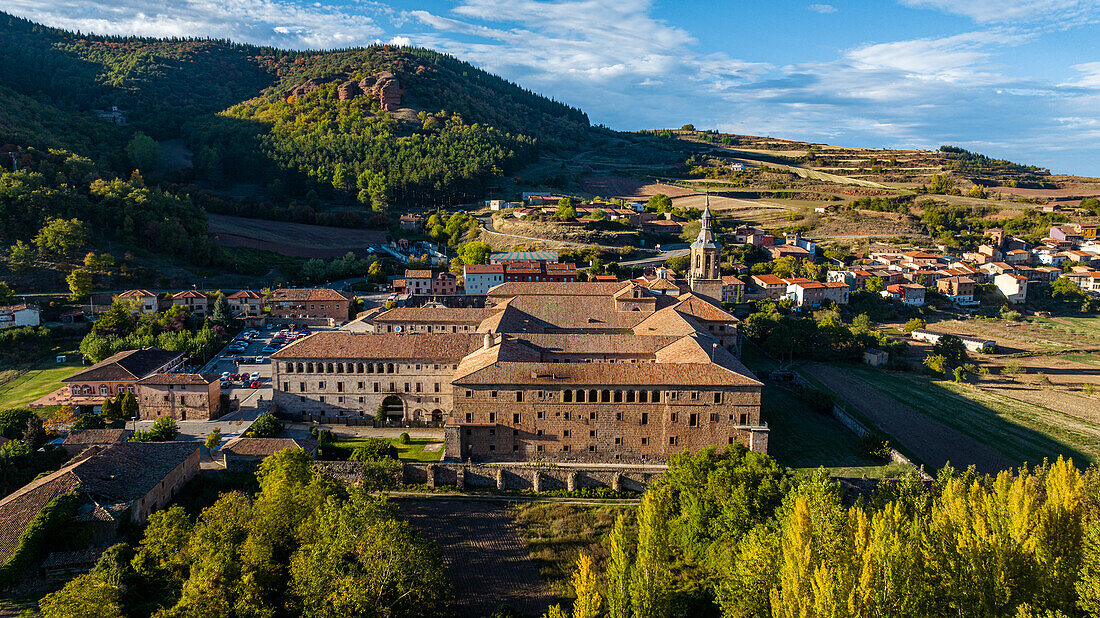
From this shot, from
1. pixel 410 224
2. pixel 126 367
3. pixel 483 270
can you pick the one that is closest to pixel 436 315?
pixel 126 367

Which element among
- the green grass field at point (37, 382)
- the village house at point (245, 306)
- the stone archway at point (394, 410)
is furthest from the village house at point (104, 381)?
the village house at point (245, 306)

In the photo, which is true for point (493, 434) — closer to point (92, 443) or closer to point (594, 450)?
point (594, 450)

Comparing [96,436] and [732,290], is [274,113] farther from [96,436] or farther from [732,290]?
[96,436]

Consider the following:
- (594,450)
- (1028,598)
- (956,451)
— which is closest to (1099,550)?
(1028,598)

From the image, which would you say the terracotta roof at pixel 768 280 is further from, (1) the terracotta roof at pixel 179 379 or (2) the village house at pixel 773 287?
(1) the terracotta roof at pixel 179 379

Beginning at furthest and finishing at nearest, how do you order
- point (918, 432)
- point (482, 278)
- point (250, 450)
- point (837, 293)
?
point (837, 293) → point (482, 278) → point (918, 432) → point (250, 450)

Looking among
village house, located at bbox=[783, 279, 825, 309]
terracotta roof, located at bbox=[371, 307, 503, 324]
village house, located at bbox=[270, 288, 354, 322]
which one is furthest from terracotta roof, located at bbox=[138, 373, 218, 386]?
village house, located at bbox=[783, 279, 825, 309]

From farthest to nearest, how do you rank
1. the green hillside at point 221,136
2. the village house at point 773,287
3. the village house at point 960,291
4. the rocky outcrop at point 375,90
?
the rocky outcrop at point 375,90, the village house at point 960,291, the green hillside at point 221,136, the village house at point 773,287
